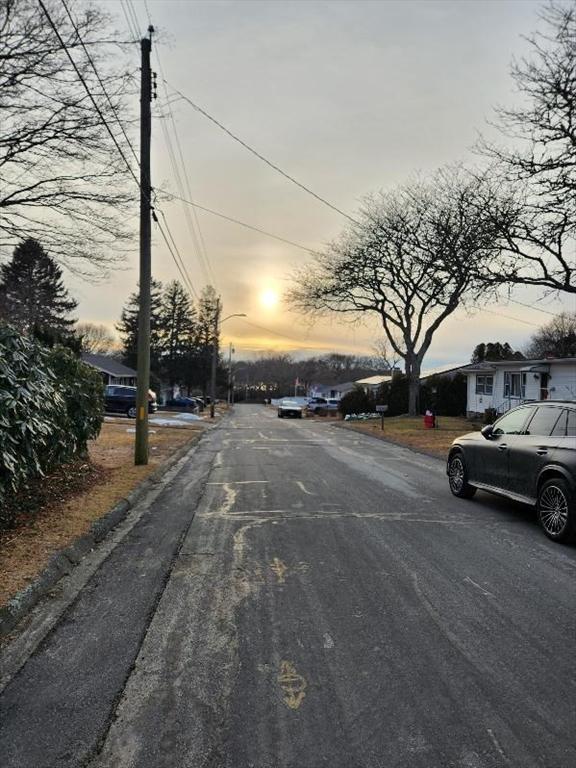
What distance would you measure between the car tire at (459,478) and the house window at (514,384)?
2264 cm

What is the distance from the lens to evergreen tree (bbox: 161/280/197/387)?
78.1m

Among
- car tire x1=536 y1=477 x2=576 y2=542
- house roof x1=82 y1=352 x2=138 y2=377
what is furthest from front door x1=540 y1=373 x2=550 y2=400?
house roof x1=82 y1=352 x2=138 y2=377

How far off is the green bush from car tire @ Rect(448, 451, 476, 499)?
623cm

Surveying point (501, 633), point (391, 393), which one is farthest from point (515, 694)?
point (391, 393)

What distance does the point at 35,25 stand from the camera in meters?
11.6

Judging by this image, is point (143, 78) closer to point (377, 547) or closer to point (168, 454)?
point (168, 454)

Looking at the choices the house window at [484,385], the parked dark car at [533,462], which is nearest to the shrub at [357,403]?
the house window at [484,385]

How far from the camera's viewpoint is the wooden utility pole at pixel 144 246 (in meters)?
12.3

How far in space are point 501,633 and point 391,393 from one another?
134 ft

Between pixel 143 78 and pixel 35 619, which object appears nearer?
pixel 35 619

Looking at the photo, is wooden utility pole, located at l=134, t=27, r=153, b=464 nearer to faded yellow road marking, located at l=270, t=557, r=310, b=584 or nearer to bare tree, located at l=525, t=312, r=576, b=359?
faded yellow road marking, located at l=270, t=557, r=310, b=584

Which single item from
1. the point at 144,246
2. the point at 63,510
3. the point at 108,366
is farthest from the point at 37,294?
the point at 63,510

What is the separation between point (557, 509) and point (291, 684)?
461 cm

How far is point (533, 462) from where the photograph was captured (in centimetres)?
721
